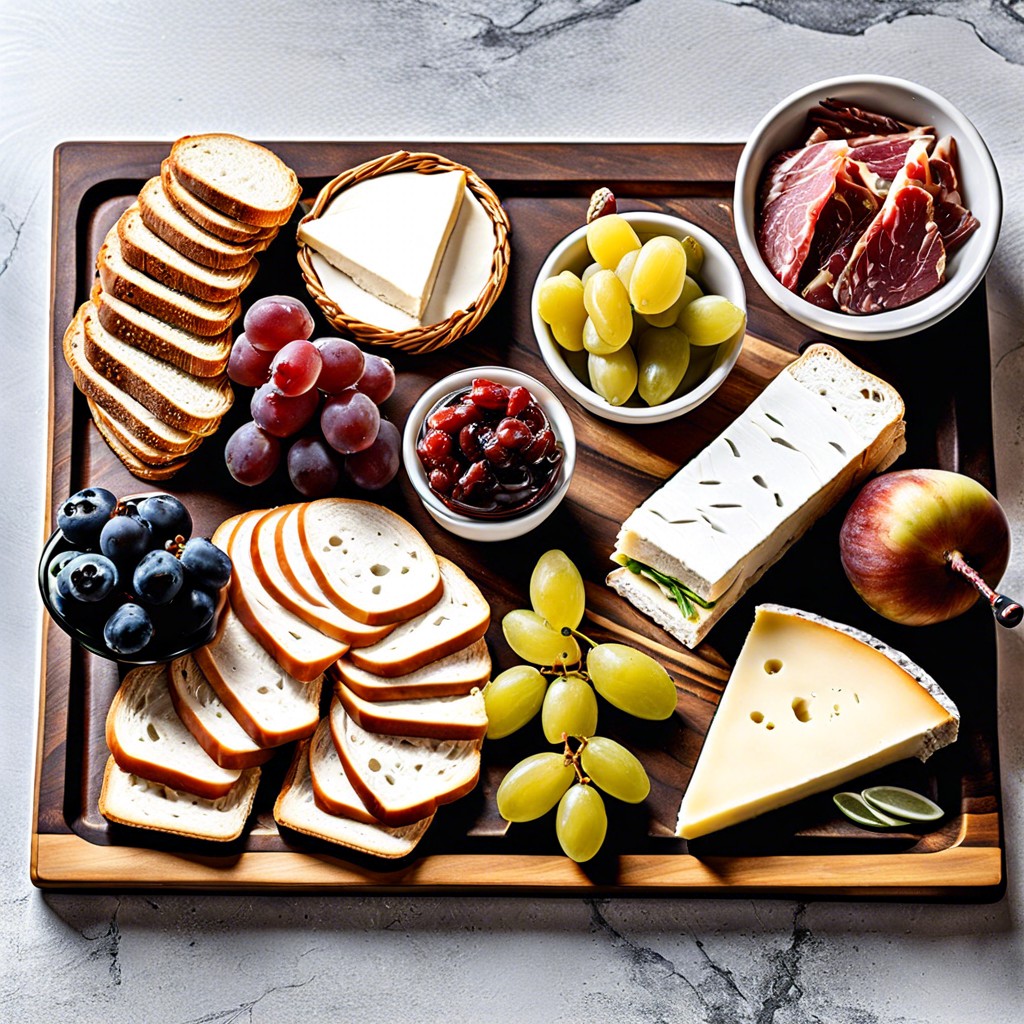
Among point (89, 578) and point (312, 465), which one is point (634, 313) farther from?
point (89, 578)

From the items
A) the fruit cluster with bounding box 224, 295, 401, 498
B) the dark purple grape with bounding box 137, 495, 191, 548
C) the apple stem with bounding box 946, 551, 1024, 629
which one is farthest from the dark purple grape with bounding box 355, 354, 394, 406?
the apple stem with bounding box 946, 551, 1024, 629

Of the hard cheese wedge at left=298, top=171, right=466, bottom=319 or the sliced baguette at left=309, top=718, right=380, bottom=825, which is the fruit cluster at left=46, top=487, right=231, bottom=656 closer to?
the sliced baguette at left=309, top=718, right=380, bottom=825

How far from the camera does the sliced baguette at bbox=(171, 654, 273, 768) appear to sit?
6.21 ft

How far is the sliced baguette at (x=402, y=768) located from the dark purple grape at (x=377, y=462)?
38cm

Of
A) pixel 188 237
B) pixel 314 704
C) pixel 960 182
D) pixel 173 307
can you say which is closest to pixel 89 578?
pixel 314 704

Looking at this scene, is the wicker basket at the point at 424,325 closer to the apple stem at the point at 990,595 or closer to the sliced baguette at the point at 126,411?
the sliced baguette at the point at 126,411

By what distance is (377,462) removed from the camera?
6.46ft

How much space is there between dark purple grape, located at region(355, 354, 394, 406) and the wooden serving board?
0.11 meters

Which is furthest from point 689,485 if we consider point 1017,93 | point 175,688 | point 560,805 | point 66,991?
point 66,991

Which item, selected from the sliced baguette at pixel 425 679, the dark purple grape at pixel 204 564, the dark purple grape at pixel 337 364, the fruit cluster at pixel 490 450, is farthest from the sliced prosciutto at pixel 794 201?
the dark purple grape at pixel 204 564

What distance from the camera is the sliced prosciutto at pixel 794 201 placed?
1.99 meters

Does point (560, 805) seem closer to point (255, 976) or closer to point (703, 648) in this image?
point (703, 648)

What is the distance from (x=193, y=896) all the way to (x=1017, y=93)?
219 cm

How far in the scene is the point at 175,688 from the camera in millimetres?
1944
